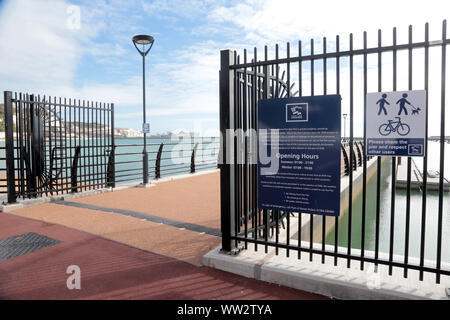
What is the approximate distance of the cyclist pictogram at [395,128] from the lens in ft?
9.26

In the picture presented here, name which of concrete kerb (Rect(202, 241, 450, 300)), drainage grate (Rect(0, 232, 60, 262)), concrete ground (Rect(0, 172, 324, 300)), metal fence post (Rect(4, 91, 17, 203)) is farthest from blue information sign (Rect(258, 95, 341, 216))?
metal fence post (Rect(4, 91, 17, 203))

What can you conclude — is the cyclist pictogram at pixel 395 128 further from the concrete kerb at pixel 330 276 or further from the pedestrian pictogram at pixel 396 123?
the concrete kerb at pixel 330 276

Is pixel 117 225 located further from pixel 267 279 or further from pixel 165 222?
pixel 267 279

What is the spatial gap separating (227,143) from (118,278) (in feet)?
6.28

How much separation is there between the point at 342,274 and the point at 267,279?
753 millimetres

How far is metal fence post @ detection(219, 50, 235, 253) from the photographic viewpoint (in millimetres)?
3664


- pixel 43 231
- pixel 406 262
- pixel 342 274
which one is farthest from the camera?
pixel 43 231

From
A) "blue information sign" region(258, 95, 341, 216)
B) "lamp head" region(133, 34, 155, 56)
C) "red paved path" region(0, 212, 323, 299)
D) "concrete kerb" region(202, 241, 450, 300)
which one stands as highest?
"lamp head" region(133, 34, 155, 56)

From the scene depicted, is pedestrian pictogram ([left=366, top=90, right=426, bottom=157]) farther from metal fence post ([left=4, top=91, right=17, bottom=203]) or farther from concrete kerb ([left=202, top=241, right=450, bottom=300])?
metal fence post ([left=4, top=91, right=17, bottom=203])

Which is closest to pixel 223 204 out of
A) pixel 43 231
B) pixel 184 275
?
pixel 184 275

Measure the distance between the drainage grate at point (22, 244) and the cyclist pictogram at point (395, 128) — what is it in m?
4.49

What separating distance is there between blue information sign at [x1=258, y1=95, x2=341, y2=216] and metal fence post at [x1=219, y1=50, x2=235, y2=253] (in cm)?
36

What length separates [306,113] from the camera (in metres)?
3.25

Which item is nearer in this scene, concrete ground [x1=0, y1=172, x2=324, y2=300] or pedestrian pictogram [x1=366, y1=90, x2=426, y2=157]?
pedestrian pictogram [x1=366, y1=90, x2=426, y2=157]
